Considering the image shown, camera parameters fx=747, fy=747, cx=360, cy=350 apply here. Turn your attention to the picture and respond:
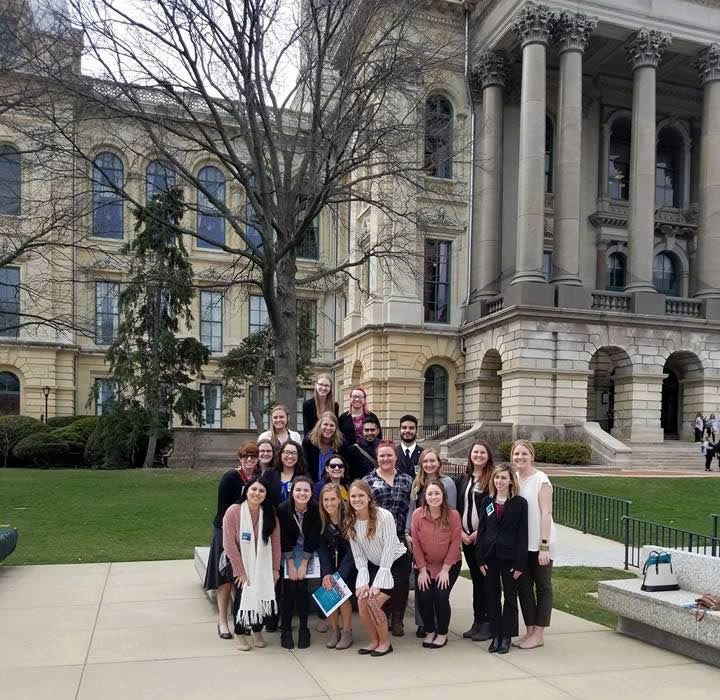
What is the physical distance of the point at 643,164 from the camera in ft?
109

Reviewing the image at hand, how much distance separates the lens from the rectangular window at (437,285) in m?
37.4

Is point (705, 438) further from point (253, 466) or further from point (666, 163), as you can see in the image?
point (253, 466)

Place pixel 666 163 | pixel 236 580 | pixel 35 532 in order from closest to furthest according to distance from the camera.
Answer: pixel 236 580
pixel 35 532
pixel 666 163

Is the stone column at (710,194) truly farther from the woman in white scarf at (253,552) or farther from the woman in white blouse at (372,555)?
the woman in white scarf at (253,552)

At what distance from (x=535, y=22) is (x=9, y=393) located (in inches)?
1323

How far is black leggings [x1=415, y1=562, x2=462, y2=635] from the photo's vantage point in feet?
22.5

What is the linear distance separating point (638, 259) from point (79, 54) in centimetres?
2518

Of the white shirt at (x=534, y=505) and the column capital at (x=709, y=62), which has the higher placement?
the column capital at (x=709, y=62)

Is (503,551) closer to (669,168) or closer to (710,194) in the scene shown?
(710,194)

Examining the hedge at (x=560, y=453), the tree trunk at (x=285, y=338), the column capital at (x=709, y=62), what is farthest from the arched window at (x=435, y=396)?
the tree trunk at (x=285, y=338)

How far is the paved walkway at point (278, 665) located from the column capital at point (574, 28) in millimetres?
30325

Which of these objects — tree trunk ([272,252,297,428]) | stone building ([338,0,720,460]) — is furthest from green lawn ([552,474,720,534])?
stone building ([338,0,720,460])

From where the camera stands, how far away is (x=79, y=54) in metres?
16.1

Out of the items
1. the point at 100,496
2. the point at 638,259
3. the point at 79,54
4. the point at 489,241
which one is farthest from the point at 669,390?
the point at 79,54
